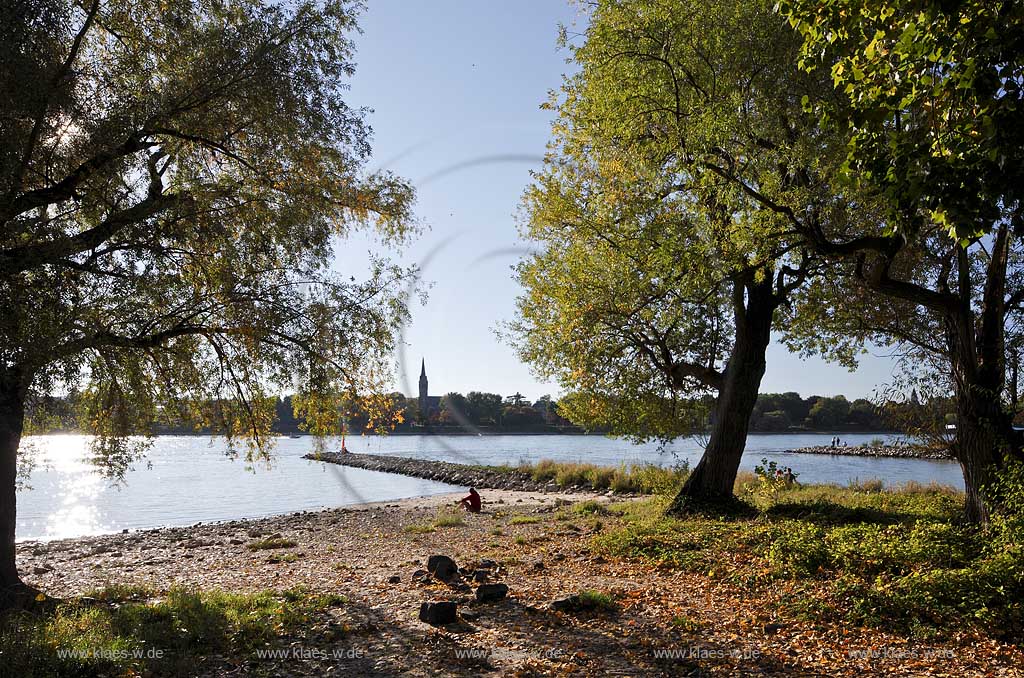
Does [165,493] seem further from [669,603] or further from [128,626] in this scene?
[669,603]

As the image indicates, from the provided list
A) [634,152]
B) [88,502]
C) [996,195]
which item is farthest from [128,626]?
[88,502]

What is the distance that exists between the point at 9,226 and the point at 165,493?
110ft

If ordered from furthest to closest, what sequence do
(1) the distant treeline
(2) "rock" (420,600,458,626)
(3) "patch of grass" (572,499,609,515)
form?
1. (1) the distant treeline
2. (3) "patch of grass" (572,499,609,515)
3. (2) "rock" (420,600,458,626)

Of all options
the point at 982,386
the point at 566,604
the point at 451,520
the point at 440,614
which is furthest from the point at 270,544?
the point at 982,386

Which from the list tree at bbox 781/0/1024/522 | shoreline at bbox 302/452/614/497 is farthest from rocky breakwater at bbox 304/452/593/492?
tree at bbox 781/0/1024/522

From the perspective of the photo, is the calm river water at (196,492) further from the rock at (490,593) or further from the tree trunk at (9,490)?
the rock at (490,593)

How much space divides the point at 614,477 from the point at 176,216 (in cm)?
2404

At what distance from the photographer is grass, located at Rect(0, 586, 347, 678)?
22.0ft

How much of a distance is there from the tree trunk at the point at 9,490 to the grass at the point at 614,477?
18104 millimetres

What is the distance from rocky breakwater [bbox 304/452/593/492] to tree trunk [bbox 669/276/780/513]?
12835 millimetres

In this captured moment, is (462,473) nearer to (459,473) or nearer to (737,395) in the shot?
(459,473)

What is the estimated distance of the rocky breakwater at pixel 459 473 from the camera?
35.7 metres

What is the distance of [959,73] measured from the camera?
614cm

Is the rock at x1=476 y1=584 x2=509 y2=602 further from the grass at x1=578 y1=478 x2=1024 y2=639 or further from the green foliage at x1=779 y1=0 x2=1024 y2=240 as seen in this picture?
the green foliage at x1=779 y1=0 x2=1024 y2=240
